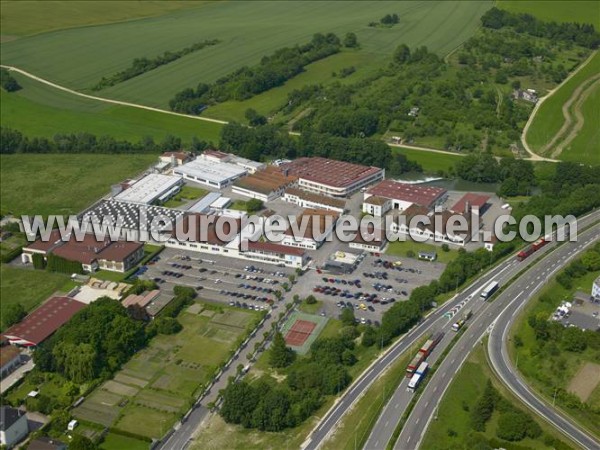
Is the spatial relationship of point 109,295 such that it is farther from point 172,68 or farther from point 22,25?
point 22,25

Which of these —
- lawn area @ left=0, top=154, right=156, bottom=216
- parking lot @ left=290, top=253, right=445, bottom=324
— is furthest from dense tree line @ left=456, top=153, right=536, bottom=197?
lawn area @ left=0, top=154, right=156, bottom=216

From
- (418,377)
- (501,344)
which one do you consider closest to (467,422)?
(418,377)

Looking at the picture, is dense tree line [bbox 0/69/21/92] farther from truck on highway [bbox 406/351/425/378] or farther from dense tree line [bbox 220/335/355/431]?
truck on highway [bbox 406/351/425/378]

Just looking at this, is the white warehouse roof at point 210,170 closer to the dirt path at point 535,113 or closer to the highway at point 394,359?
the highway at point 394,359

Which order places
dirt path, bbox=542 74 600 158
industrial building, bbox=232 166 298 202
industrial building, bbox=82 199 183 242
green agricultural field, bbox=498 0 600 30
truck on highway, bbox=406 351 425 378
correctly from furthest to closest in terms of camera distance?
1. green agricultural field, bbox=498 0 600 30
2. dirt path, bbox=542 74 600 158
3. industrial building, bbox=232 166 298 202
4. industrial building, bbox=82 199 183 242
5. truck on highway, bbox=406 351 425 378

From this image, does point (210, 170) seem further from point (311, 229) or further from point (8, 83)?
point (8, 83)

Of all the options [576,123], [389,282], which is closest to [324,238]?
[389,282]
